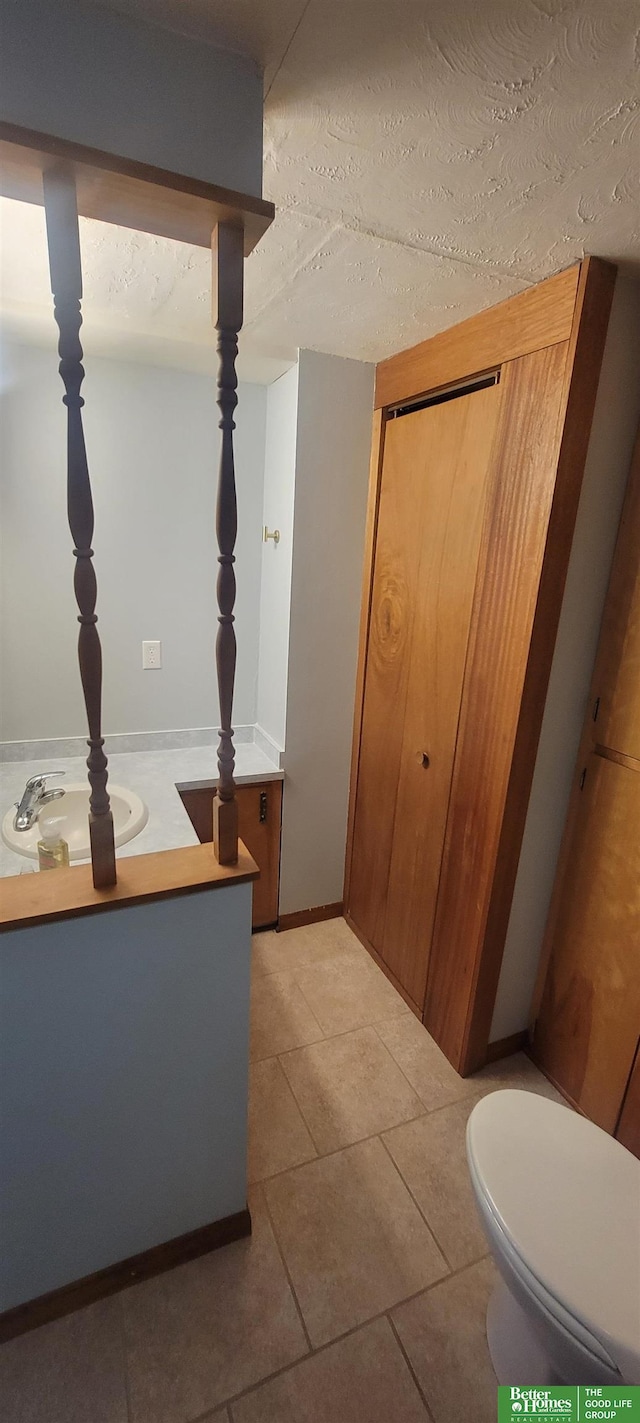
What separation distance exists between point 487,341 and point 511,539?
52 cm

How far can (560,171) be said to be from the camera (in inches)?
36.3

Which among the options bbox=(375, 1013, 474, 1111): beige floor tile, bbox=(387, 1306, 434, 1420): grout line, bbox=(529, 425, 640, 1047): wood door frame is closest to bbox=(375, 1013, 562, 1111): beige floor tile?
bbox=(375, 1013, 474, 1111): beige floor tile

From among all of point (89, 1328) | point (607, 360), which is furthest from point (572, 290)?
point (89, 1328)

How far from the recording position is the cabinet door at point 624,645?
137 centimetres

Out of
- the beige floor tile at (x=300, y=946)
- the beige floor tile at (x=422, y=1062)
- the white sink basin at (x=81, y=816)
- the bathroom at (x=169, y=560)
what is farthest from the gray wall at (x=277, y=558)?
the beige floor tile at (x=422, y=1062)

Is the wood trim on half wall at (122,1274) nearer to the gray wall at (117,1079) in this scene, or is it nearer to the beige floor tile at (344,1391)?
Answer: the gray wall at (117,1079)

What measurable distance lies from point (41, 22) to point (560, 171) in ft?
2.50

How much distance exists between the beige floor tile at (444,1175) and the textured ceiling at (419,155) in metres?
2.13

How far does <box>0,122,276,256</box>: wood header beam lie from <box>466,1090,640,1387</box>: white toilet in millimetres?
1655

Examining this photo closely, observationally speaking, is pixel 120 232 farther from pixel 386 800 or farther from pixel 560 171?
pixel 386 800

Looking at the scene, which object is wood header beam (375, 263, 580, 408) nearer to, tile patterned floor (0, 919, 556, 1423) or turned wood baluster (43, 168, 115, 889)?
turned wood baluster (43, 168, 115, 889)

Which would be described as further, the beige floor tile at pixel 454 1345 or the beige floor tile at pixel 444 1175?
the beige floor tile at pixel 444 1175

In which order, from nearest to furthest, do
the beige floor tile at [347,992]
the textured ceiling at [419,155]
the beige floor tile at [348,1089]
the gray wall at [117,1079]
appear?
the textured ceiling at [419,155] → the gray wall at [117,1079] → the beige floor tile at [348,1089] → the beige floor tile at [347,992]

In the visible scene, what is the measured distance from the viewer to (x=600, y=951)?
1.52m
